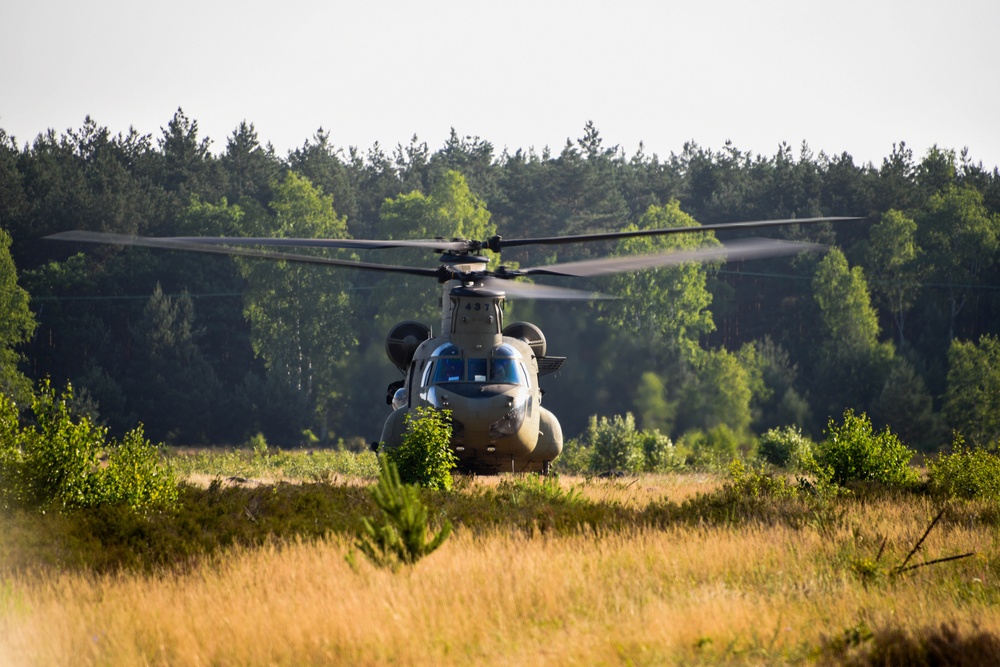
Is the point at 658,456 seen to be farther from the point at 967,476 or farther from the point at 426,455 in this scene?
the point at 426,455

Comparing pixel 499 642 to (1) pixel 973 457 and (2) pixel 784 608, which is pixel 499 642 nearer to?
(2) pixel 784 608

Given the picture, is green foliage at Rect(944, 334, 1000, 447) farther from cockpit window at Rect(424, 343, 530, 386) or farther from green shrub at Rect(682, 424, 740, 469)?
cockpit window at Rect(424, 343, 530, 386)

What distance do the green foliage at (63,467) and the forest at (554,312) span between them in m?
41.0

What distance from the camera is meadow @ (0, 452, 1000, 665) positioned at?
9023mm

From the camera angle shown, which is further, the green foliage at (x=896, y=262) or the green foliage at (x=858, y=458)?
the green foliage at (x=896, y=262)

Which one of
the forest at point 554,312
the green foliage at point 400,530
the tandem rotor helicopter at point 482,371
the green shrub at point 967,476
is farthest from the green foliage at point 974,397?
the green foliage at point 400,530

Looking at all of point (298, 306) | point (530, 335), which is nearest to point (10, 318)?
point (298, 306)

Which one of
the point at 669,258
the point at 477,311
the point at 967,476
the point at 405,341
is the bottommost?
the point at 967,476

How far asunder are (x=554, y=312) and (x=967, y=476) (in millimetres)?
38532

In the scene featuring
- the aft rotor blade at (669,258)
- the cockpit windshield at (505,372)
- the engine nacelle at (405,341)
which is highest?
the aft rotor blade at (669,258)

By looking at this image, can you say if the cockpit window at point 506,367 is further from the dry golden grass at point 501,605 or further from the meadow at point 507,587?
the dry golden grass at point 501,605

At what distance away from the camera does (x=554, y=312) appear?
5669cm

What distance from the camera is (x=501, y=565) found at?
1145 cm

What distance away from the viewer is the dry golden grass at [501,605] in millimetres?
9031
